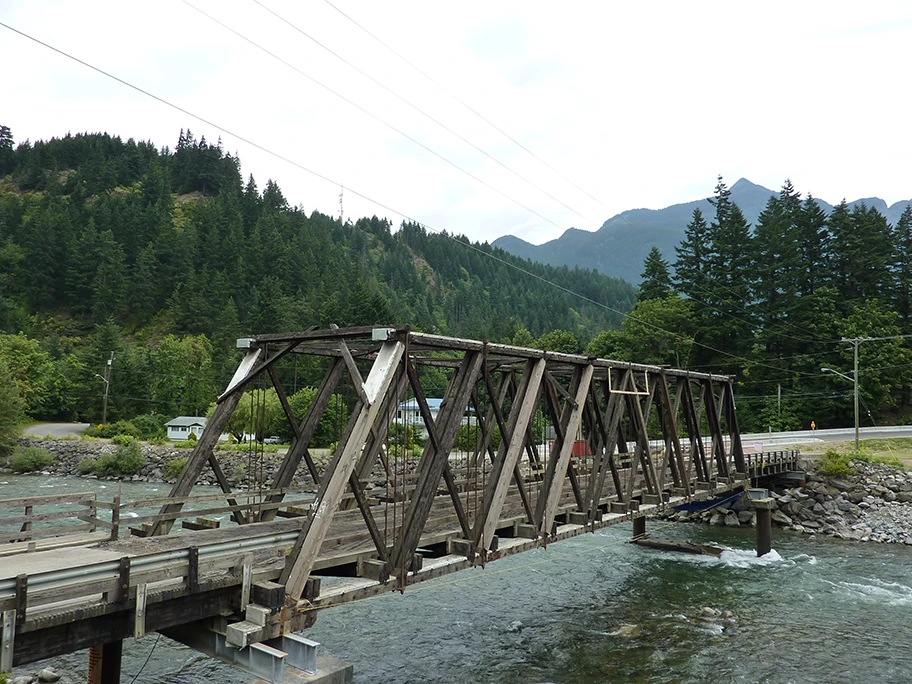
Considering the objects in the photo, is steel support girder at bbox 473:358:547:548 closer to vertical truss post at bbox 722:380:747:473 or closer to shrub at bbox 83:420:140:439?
vertical truss post at bbox 722:380:747:473

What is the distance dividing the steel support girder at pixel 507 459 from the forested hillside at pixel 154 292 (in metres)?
68.4

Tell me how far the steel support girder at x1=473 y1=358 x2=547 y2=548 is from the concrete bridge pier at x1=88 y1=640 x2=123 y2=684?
6.93 meters

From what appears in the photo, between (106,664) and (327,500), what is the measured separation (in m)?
5.50

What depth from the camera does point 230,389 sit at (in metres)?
13.1

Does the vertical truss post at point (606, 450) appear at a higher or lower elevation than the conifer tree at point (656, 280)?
lower

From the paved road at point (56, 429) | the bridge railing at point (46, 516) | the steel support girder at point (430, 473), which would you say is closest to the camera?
the bridge railing at point (46, 516)

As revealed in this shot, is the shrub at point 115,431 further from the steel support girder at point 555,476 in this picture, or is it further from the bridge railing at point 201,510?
the steel support girder at point 555,476

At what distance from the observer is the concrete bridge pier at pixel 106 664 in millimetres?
11383

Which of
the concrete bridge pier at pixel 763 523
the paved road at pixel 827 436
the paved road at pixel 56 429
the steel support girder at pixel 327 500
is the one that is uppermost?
the steel support girder at pixel 327 500

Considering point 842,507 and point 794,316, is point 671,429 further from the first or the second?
point 794,316

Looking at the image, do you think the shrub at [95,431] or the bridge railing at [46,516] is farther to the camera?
the shrub at [95,431]

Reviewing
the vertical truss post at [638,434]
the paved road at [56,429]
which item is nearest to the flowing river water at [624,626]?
the vertical truss post at [638,434]

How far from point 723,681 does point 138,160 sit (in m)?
216

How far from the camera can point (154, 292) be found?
12975cm
